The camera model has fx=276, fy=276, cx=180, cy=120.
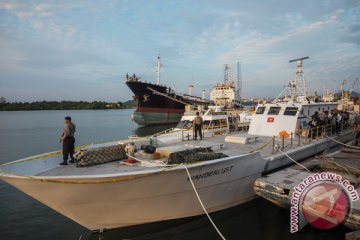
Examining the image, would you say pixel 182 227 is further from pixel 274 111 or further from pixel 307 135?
pixel 274 111

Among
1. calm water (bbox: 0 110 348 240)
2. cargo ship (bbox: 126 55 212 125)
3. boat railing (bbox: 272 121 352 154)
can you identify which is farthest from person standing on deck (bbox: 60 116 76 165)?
cargo ship (bbox: 126 55 212 125)

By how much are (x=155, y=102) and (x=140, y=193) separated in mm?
41022

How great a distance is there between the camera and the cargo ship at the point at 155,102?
46263mm

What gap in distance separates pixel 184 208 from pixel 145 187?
1.65 meters

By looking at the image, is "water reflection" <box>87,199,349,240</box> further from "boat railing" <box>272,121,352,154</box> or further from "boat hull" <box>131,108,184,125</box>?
"boat hull" <box>131,108,184,125</box>

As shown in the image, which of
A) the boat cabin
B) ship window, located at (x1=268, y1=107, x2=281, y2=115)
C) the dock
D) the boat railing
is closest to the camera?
the dock

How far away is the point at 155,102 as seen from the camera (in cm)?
4788

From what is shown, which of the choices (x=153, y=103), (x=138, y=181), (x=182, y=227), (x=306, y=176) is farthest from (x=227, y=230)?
(x=153, y=103)

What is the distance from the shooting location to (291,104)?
14.4m

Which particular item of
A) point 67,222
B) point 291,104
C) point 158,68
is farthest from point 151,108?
point 67,222

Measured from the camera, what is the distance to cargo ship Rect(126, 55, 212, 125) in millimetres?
46263

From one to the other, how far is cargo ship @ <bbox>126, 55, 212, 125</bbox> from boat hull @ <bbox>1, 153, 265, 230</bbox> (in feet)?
127

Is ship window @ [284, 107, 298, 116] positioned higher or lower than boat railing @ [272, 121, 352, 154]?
higher

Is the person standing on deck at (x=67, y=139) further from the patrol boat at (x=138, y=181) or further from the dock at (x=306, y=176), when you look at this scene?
the dock at (x=306, y=176)
